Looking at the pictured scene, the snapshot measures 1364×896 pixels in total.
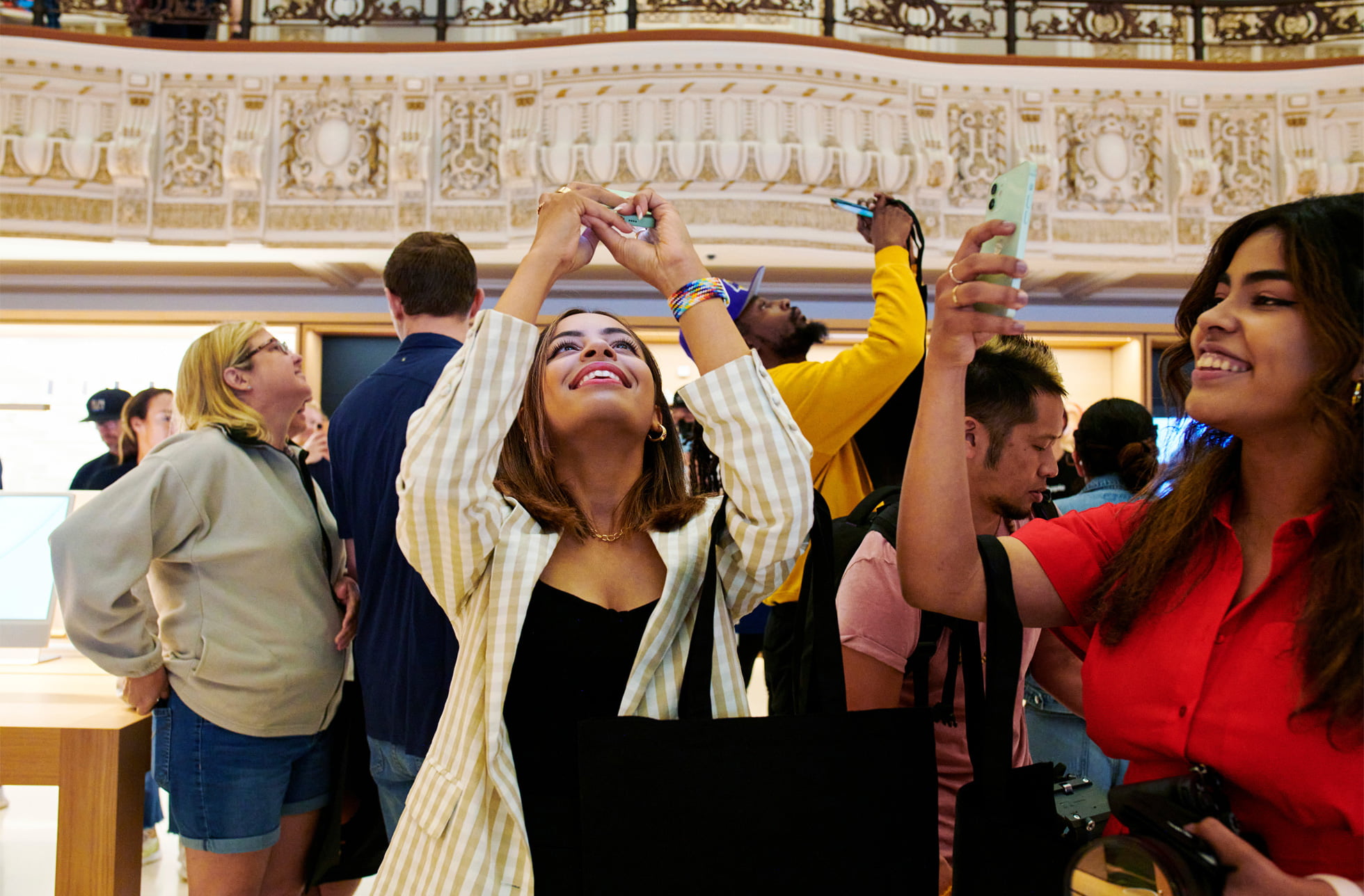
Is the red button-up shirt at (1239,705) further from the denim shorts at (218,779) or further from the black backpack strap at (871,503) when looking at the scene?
the denim shorts at (218,779)

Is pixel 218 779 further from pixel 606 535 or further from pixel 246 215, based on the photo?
pixel 246 215

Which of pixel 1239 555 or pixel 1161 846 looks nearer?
pixel 1161 846

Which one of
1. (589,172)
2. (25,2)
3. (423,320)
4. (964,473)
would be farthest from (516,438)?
(25,2)

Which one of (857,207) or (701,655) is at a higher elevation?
(857,207)

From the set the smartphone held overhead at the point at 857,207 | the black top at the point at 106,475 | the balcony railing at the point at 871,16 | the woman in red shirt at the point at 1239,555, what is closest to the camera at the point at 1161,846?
the woman in red shirt at the point at 1239,555

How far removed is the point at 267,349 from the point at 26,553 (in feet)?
3.47

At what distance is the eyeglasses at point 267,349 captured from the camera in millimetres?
2295

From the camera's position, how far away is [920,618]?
1434mm

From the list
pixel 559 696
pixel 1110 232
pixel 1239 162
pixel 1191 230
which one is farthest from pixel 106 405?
pixel 1239 162

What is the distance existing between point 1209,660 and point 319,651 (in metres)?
1.82

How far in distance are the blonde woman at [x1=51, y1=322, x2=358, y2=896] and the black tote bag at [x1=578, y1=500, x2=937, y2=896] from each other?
1.31m

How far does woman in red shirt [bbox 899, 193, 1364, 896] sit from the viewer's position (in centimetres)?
91

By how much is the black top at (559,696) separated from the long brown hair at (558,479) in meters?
0.14

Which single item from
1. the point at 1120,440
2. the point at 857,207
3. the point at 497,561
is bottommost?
the point at 497,561
